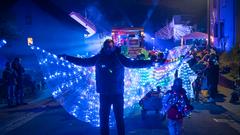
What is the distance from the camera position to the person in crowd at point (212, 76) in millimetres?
14320

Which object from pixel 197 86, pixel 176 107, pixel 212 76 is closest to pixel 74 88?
pixel 176 107

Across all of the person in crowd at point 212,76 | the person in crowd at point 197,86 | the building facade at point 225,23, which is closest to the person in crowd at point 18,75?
the person in crowd at point 197,86

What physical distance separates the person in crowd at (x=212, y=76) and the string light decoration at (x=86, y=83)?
4148mm

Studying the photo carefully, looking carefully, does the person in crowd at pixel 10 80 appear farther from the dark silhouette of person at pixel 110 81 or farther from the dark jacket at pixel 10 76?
the dark silhouette of person at pixel 110 81

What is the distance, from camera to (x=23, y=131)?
9945 millimetres

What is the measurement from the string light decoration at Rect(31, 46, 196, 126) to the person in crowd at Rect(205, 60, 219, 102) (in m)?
4.15

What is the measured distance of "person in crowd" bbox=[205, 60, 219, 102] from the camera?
14.3m

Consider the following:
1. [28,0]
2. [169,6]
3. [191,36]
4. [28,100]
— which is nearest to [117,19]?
[169,6]

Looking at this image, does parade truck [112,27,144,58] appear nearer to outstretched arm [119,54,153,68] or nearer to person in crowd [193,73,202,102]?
person in crowd [193,73,202,102]

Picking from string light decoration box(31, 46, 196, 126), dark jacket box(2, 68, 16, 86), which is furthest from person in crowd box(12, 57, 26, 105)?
string light decoration box(31, 46, 196, 126)

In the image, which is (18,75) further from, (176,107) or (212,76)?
(176,107)

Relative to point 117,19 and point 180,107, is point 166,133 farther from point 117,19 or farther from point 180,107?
point 117,19

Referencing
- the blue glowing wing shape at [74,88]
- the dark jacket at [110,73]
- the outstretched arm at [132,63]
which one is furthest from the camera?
the blue glowing wing shape at [74,88]

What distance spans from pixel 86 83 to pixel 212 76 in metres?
6.26
